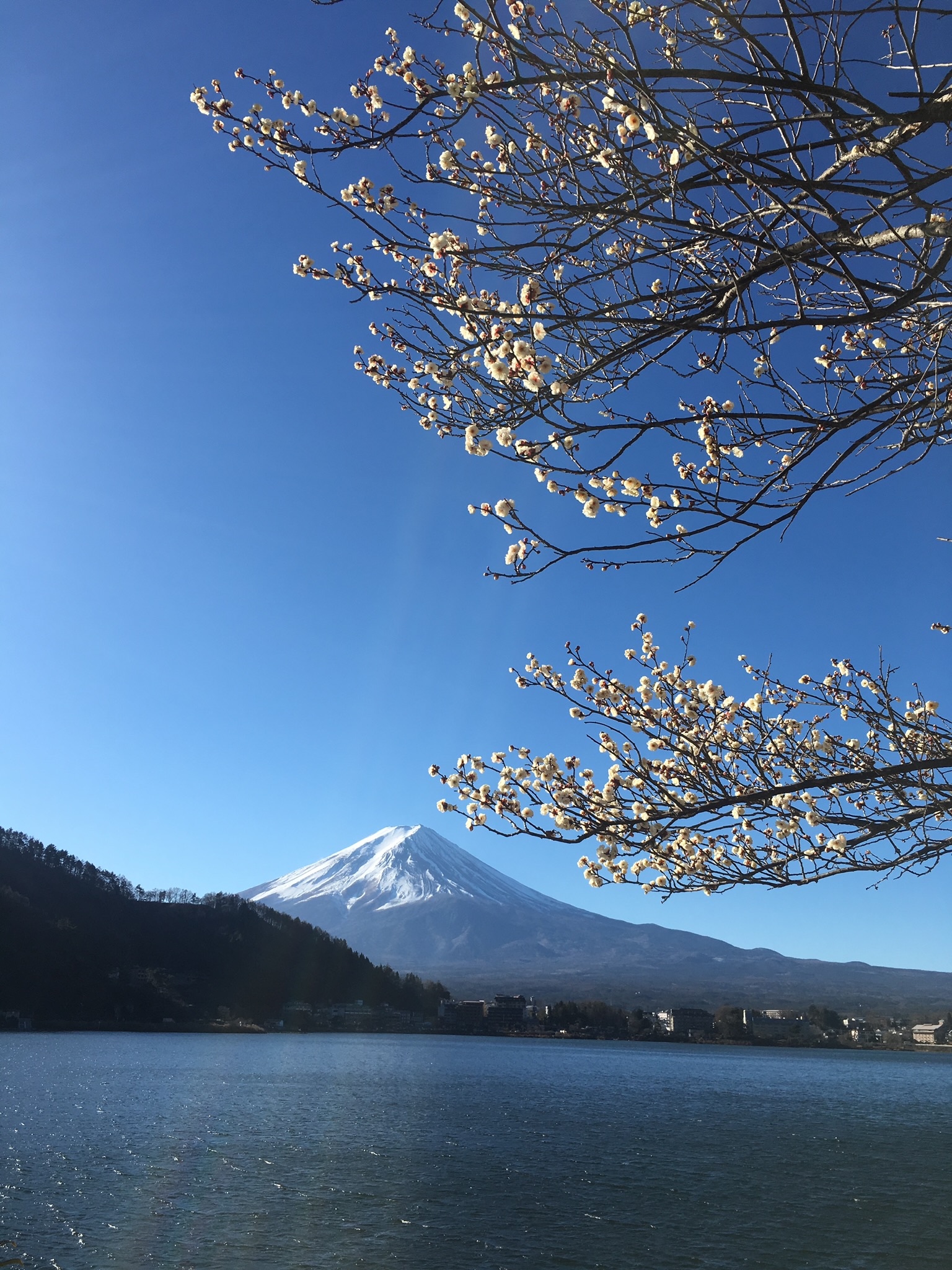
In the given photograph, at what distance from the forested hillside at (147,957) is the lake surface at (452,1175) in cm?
3879

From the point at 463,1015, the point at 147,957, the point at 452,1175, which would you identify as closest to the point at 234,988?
the point at 147,957

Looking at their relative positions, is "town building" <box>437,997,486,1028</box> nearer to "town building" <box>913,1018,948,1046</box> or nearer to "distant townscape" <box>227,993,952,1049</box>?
"distant townscape" <box>227,993,952,1049</box>

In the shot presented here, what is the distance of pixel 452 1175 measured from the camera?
15.1 m

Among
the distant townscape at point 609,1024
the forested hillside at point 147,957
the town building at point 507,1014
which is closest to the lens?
the forested hillside at point 147,957

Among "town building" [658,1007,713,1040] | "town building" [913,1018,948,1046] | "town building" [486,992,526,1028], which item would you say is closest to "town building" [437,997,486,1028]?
"town building" [486,992,526,1028]

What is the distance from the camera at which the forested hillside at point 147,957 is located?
68750mm

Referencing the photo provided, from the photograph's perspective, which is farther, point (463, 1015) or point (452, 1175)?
point (463, 1015)

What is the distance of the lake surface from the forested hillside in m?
38.8

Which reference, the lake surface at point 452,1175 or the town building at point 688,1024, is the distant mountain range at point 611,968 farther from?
the lake surface at point 452,1175

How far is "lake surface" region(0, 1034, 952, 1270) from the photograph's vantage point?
10836 mm

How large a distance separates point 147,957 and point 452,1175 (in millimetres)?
71182

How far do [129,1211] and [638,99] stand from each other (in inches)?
568

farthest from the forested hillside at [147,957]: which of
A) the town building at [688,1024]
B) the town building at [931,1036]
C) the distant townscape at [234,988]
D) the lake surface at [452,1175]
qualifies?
the town building at [931,1036]

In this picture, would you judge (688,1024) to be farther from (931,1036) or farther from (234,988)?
(234,988)
